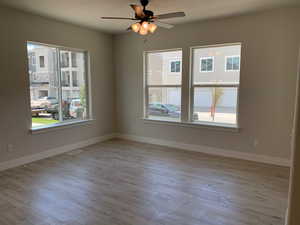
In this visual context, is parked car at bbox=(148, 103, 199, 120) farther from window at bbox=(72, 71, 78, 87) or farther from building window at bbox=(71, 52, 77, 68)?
building window at bbox=(71, 52, 77, 68)

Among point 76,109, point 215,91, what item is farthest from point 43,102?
point 215,91

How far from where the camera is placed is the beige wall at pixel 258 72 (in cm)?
377

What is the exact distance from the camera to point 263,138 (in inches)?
161

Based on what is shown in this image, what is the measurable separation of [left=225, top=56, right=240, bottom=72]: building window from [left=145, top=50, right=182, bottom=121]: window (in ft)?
3.43

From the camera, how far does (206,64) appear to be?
461cm

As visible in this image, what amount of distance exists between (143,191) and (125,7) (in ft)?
9.52

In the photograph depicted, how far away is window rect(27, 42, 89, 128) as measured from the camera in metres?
4.25

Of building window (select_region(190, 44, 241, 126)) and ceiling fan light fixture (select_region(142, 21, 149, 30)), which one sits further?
building window (select_region(190, 44, 241, 126))

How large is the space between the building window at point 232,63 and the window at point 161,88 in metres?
1.04

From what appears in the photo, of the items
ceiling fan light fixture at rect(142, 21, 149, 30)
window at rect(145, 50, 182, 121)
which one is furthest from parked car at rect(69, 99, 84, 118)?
ceiling fan light fixture at rect(142, 21, 149, 30)

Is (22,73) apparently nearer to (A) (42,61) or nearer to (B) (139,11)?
(A) (42,61)

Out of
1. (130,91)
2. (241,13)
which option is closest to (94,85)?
(130,91)

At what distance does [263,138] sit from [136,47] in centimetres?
348

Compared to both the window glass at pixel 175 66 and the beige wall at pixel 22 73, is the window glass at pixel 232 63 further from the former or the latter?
the beige wall at pixel 22 73
